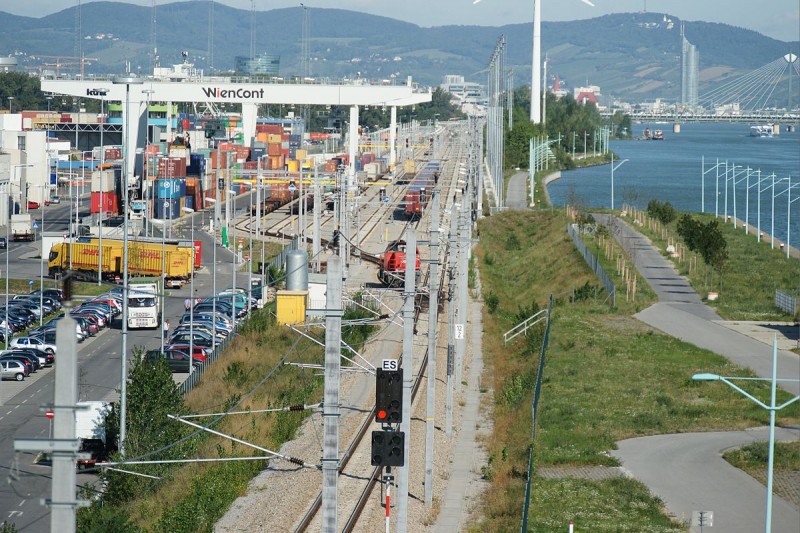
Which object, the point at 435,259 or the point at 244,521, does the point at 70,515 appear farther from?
the point at 435,259

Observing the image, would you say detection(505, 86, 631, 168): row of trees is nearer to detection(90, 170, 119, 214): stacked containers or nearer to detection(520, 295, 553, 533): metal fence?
detection(90, 170, 119, 214): stacked containers

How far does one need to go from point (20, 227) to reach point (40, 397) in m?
26.5

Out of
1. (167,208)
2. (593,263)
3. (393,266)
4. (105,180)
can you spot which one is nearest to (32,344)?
(393,266)

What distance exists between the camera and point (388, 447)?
12.7 meters

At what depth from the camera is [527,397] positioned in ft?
79.3

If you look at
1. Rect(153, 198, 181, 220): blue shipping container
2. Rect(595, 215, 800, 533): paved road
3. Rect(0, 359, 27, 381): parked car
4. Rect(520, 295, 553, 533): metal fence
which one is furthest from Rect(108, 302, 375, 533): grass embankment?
Rect(153, 198, 181, 220): blue shipping container

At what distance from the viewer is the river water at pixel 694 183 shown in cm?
7569

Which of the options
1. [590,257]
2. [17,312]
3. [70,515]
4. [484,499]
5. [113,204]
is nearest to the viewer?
[70,515]

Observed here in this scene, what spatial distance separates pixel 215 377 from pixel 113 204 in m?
32.6

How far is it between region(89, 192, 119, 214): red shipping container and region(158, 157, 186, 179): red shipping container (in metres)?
2.85

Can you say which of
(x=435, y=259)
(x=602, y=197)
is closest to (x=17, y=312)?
(x=435, y=259)

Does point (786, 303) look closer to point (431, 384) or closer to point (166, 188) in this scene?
point (431, 384)

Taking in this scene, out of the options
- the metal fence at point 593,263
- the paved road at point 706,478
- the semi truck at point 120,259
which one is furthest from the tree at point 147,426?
the semi truck at point 120,259

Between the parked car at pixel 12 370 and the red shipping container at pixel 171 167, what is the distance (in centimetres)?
2921
